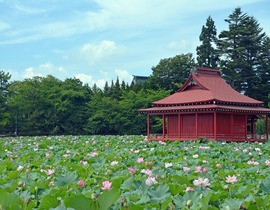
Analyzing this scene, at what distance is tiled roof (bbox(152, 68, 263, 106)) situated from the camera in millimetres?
17562

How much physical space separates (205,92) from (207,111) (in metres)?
1.45

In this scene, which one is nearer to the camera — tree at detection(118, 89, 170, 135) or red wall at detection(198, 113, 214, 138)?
red wall at detection(198, 113, 214, 138)

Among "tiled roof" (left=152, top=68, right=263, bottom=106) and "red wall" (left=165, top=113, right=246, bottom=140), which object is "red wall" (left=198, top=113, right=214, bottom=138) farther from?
"tiled roof" (left=152, top=68, right=263, bottom=106)

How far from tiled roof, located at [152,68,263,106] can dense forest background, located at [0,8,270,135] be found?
10.9 metres

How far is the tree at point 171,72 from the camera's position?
34844 millimetres

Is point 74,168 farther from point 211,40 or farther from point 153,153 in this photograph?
point 211,40

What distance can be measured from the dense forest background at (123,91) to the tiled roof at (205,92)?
10.9m

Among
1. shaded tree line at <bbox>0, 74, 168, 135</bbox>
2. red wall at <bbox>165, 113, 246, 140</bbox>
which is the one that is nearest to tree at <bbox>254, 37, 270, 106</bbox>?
shaded tree line at <bbox>0, 74, 168, 135</bbox>

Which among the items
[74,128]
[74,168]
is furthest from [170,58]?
[74,168]

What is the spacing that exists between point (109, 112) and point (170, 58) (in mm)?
8426

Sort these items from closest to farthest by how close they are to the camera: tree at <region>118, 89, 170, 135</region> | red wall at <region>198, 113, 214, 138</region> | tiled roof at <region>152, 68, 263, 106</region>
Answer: red wall at <region>198, 113, 214, 138</region>
tiled roof at <region>152, 68, 263, 106</region>
tree at <region>118, 89, 170, 135</region>

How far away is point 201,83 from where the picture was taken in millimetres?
18859

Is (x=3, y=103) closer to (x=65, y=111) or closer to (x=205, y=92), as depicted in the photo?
(x=65, y=111)

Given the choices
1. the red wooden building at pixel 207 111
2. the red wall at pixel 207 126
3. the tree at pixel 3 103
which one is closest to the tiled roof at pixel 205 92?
the red wooden building at pixel 207 111
